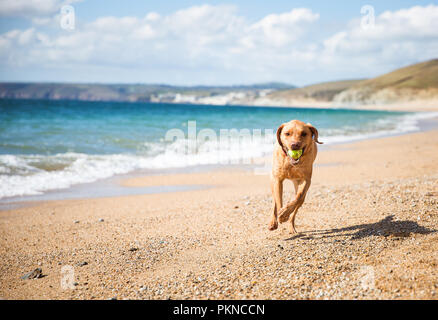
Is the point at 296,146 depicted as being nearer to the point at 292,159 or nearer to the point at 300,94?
the point at 292,159

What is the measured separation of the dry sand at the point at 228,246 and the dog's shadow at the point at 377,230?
15 mm

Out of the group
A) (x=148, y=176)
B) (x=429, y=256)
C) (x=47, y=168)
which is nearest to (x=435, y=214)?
(x=429, y=256)

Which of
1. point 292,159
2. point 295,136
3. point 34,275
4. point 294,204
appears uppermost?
point 295,136

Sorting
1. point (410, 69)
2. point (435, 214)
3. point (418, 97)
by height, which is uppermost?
point (410, 69)

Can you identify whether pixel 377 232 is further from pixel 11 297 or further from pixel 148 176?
pixel 148 176

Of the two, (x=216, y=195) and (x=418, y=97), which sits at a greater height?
(x=418, y=97)

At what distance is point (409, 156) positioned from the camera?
45.9 feet

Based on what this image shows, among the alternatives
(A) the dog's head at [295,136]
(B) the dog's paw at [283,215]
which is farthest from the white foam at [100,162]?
(A) the dog's head at [295,136]

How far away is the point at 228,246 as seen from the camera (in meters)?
5.26

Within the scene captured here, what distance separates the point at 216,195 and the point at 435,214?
193 inches

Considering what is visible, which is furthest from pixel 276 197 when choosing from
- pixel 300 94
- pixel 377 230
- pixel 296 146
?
pixel 300 94

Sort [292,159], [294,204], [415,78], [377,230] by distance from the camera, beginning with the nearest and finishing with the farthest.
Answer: [292,159] → [294,204] → [377,230] → [415,78]

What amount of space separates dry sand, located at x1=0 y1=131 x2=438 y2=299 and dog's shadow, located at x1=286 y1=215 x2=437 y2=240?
1 cm

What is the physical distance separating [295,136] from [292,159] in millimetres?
339
